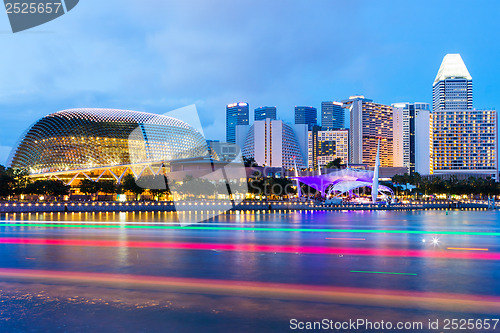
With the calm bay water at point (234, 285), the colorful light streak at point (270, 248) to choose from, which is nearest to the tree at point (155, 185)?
the colorful light streak at point (270, 248)

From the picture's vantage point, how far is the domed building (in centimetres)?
10969

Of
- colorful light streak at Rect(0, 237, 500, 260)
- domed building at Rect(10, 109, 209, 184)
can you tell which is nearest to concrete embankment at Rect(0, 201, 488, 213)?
colorful light streak at Rect(0, 237, 500, 260)

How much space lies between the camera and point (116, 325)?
354 inches

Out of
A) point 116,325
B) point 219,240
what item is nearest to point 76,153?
point 219,240

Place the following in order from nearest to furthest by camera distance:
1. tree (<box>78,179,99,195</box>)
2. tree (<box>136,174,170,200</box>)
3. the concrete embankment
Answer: the concrete embankment, tree (<box>136,174,170,200</box>), tree (<box>78,179,99,195</box>)

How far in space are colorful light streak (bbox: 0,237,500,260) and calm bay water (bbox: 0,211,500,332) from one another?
2.0 inches

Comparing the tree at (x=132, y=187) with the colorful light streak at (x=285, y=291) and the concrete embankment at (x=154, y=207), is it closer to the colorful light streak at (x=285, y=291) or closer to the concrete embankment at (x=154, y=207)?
the concrete embankment at (x=154, y=207)

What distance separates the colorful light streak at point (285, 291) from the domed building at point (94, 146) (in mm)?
96094

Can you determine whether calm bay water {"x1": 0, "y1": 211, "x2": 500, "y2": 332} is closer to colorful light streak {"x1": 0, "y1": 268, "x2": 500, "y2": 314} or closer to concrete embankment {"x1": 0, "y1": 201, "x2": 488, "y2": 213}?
colorful light streak {"x1": 0, "y1": 268, "x2": 500, "y2": 314}

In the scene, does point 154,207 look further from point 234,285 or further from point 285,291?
point 285,291

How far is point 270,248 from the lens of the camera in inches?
850

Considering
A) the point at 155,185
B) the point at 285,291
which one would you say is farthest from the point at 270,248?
the point at 155,185

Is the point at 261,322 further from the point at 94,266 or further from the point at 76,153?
the point at 76,153

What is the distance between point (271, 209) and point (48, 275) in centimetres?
5861
